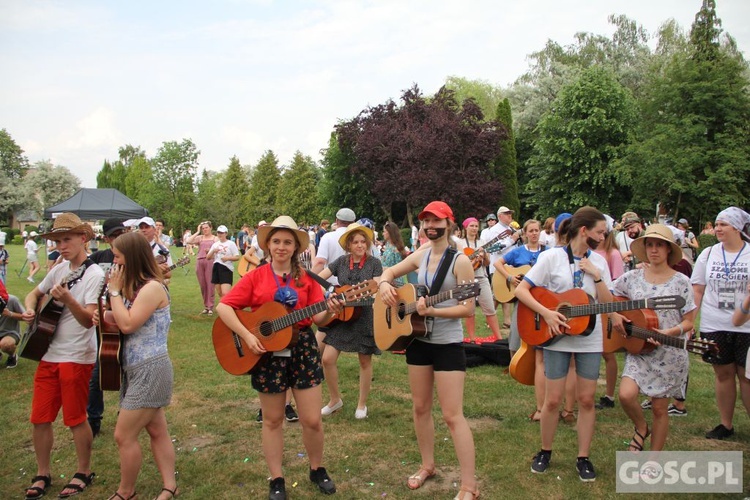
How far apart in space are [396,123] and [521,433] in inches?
1335

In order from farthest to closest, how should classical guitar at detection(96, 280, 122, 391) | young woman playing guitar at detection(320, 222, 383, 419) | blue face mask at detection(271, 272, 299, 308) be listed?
young woman playing guitar at detection(320, 222, 383, 419) → blue face mask at detection(271, 272, 299, 308) → classical guitar at detection(96, 280, 122, 391)

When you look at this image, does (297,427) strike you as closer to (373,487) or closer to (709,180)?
(373,487)

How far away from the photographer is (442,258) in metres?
3.99

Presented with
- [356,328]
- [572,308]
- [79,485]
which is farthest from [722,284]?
[79,485]

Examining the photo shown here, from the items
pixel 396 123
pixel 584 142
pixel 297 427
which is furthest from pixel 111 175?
pixel 297 427

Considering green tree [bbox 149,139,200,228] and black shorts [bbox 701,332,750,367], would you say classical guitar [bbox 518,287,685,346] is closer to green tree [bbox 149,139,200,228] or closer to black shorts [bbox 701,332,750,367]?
black shorts [bbox 701,332,750,367]

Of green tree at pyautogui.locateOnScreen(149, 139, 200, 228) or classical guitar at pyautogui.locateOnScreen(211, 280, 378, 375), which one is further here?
green tree at pyautogui.locateOnScreen(149, 139, 200, 228)

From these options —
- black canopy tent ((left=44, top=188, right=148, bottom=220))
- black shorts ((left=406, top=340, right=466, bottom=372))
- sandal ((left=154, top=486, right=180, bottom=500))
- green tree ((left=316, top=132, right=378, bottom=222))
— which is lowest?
sandal ((left=154, top=486, right=180, bottom=500))

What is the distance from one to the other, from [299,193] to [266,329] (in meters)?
55.4

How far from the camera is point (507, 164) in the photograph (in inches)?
1548

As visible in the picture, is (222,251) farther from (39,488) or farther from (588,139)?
(588,139)

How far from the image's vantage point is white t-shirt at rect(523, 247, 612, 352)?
4227 mm

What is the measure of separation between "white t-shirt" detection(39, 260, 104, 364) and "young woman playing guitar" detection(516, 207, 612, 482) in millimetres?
3379

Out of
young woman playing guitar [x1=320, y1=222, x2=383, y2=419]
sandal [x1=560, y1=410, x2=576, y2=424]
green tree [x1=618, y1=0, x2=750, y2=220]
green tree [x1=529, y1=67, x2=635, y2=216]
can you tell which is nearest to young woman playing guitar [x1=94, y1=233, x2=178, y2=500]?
young woman playing guitar [x1=320, y1=222, x2=383, y2=419]
